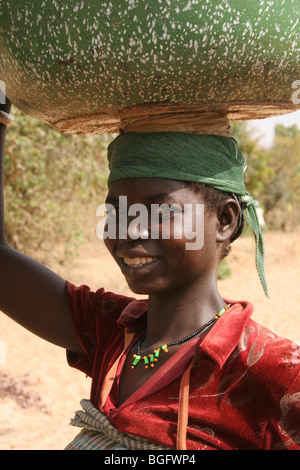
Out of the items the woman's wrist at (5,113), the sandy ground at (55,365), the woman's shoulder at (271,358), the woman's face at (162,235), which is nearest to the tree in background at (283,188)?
the sandy ground at (55,365)

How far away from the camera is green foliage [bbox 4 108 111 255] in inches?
278

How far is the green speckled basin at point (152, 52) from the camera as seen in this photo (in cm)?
98

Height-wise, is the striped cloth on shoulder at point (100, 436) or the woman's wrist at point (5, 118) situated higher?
the woman's wrist at point (5, 118)

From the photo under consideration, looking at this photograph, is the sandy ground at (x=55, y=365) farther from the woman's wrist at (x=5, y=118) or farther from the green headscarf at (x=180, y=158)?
the woman's wrist at (x=5, y=118)

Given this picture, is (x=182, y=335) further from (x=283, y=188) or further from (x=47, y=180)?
(x=283, y=188)

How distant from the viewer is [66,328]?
65.3 inches

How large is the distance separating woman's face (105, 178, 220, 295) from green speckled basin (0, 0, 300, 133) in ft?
0.80

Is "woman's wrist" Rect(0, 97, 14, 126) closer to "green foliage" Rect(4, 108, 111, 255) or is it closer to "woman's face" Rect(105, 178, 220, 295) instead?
"woman's face" Rect(105, 178, 220, 295)

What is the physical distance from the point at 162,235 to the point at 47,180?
7138mm

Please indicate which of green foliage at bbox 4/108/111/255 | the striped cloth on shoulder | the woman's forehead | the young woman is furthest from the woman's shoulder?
green foliage at bbox 4/108/111/255

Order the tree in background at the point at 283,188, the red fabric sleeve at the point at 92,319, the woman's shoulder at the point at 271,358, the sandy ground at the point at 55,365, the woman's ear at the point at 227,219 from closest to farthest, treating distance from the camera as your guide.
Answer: the woman's shoulder at the point at 271,358 < the woman's ear at the point at 227,219 < the red fabric sleeve at the point at 92,319 < the sandy ground at the point at 55,365 < the tree in background at the point at 283,188

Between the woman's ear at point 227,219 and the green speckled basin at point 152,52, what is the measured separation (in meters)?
0.32

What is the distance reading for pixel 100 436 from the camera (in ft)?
4.61

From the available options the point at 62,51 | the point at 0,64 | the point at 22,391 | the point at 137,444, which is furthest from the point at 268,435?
the point at 22,391
